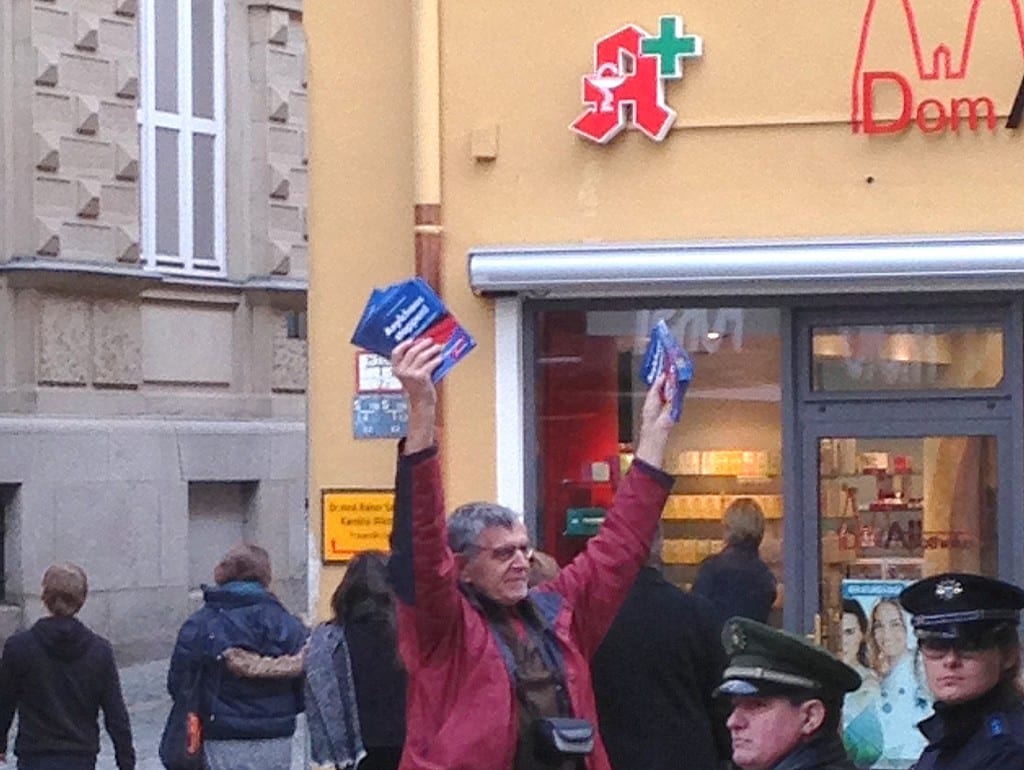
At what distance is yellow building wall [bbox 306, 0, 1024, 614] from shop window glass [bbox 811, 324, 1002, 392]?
1.56 ft

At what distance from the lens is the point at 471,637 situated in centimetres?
574

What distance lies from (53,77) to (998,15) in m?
12.1

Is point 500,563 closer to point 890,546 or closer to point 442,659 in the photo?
point 442,659

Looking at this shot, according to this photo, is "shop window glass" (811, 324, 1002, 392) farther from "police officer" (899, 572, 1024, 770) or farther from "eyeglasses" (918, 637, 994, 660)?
"eyeglasses" (918, 637, 994, 660)

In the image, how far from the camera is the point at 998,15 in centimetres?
1031

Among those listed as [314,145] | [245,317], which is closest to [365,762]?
[314,145]

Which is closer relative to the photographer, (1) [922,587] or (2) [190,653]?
(1) [922,587]

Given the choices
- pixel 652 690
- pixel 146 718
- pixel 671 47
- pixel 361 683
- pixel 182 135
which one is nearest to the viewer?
pixel 652 690

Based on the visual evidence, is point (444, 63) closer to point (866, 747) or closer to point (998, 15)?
point (998, 15)

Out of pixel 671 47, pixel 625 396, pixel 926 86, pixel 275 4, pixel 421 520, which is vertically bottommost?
pixel 421 520

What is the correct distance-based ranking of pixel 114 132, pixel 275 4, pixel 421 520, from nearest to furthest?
pixel 421 520 < pixel 114 132 < pixel 275 4

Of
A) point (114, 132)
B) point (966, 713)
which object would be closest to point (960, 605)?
point (966, 713)

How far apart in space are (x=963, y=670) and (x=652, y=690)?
2.73 m

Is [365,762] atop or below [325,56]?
below
